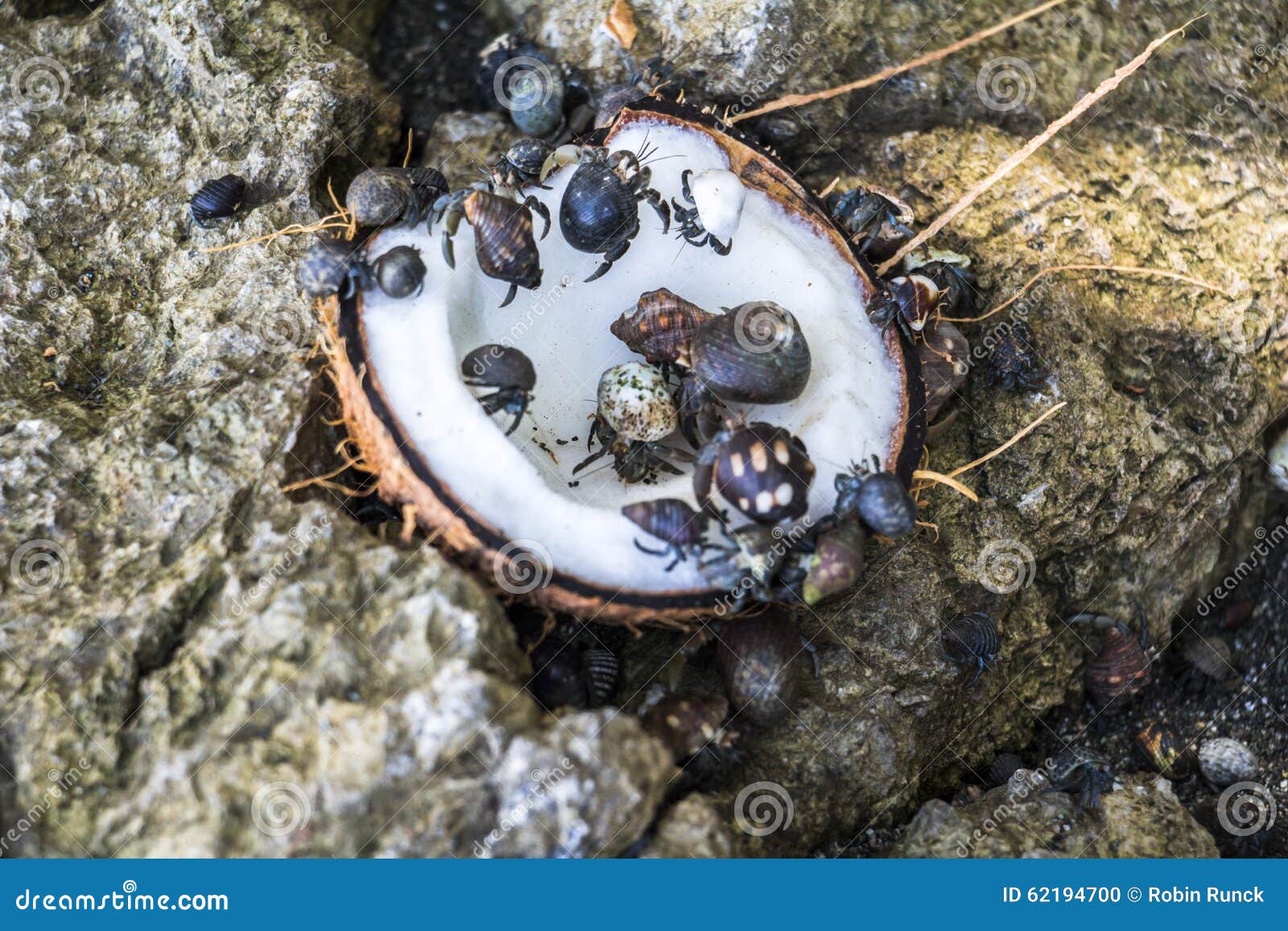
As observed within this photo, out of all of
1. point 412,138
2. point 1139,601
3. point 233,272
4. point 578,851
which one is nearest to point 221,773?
point 578,851

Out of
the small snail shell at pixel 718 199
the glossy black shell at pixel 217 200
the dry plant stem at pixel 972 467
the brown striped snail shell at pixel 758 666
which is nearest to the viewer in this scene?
the brown striped snail shell at pixel 758 666

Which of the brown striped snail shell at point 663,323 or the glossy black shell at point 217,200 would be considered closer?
the brown striped snail shell at point 663,323

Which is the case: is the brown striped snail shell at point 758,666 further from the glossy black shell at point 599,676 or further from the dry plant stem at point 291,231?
the dry plant stem at point 291,231

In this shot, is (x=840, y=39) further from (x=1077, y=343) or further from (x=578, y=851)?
Result: (x=578, y=851)

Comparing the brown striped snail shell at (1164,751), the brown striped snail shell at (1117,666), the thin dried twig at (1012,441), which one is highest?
the thin dried twig at (1012,441)

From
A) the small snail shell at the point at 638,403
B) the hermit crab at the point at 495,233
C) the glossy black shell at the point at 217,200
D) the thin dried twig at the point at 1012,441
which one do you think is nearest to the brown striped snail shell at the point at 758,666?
the small snail shell at the point at 638,403

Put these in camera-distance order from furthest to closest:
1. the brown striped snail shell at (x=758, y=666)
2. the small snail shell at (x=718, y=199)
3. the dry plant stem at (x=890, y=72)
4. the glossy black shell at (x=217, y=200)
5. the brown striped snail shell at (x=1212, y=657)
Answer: the brown striped snail shell at (x=1212, y=657), the dry plant stem at (x=890, y=72), the glossy black shell at (x=217, y=200), the small snail shell at (x=718, y=199), the brown striped snail shell at (x=758, y=666)

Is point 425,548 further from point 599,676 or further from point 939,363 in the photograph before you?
point 939,363
